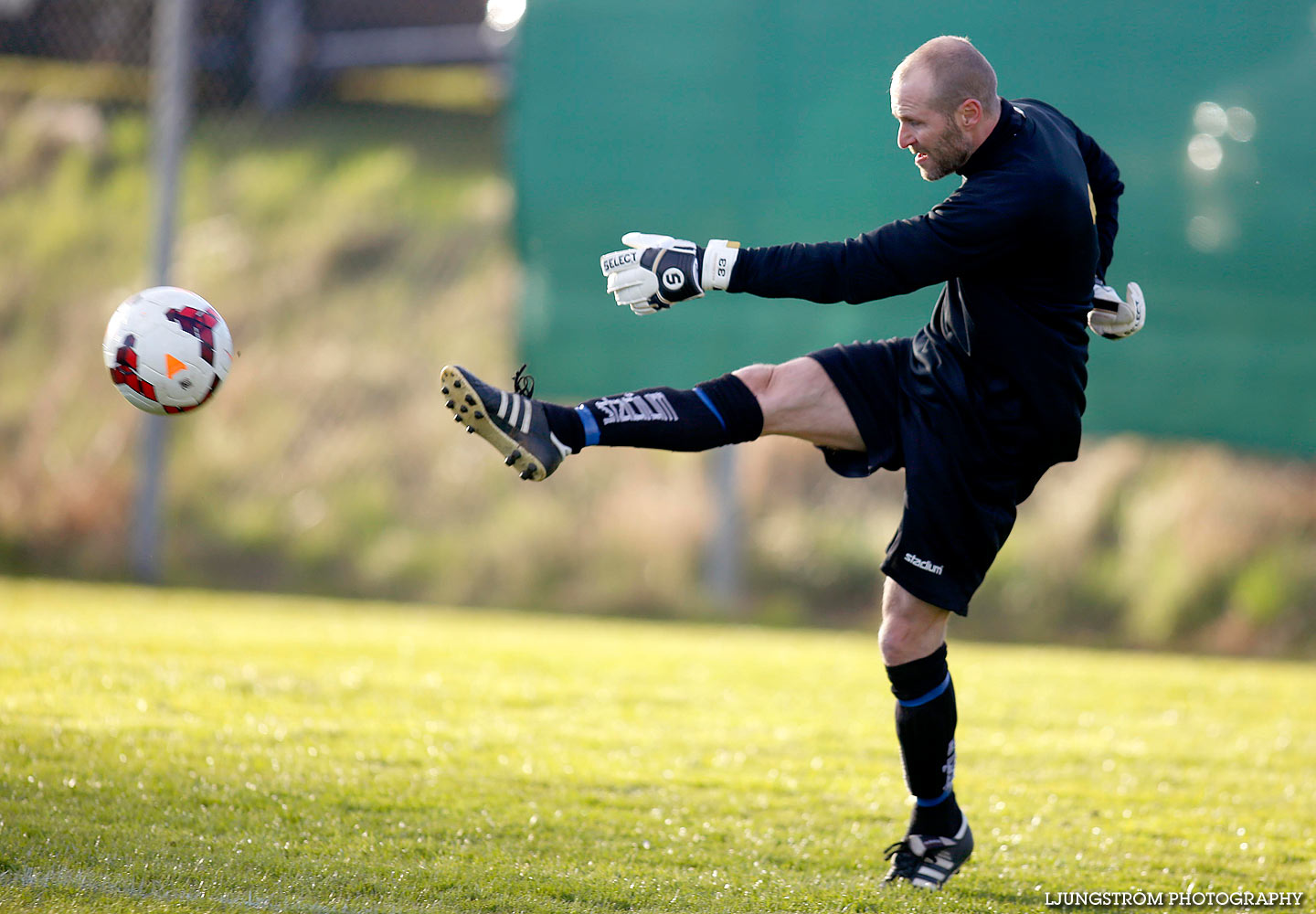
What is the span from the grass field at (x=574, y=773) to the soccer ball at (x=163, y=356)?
1.17m

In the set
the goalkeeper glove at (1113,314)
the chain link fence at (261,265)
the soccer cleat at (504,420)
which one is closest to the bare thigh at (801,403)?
the soccer cleat at (504,420)

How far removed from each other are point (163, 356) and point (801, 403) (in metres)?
1.93

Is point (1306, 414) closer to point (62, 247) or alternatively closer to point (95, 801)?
point (95, 801)

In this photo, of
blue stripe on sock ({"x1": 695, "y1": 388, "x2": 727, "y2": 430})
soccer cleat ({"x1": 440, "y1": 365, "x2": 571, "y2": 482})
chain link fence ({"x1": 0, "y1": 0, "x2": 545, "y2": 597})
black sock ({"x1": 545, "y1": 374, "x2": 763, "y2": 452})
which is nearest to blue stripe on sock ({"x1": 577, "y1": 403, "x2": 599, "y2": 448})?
black sock ({"x1": 545, "y1": 374, "x2": 763, "y2": 452})

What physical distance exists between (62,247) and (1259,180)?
9.14 metres

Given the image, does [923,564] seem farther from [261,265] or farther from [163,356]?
[261,265]

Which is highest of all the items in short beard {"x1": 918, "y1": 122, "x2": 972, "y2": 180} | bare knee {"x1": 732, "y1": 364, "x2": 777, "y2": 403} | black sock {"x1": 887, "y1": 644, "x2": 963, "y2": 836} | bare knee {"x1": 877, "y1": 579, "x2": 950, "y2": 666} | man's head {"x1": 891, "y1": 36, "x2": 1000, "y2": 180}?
man's head {"x1": 891, "y1": 36, "x2": 1000, "y2": 180}

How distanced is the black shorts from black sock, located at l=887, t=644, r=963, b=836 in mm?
245

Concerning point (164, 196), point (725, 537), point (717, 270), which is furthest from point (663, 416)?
point (164, 196)

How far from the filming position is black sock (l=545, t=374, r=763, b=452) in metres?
3.71

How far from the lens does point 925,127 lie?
3.67 meters

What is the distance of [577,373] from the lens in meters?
7.82

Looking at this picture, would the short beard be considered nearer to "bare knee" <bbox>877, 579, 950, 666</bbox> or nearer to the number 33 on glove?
the number 33 on glove

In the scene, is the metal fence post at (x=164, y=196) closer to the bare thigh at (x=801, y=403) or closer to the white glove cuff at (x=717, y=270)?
the bare thigh at (x=801, y=403)
